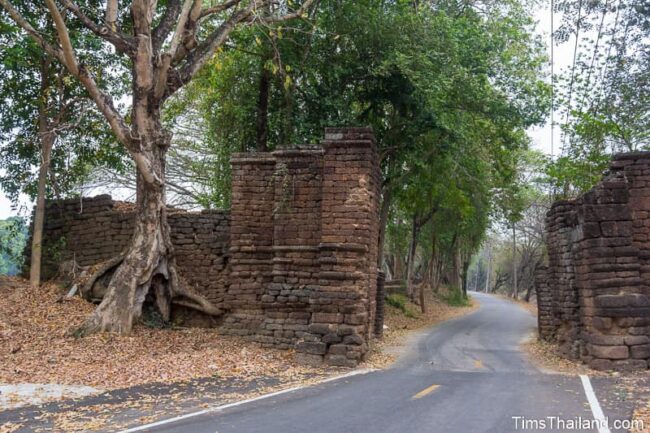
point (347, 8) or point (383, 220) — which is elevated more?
point (347, 8)

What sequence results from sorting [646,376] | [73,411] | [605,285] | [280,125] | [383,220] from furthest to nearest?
1. [383,220]
2. [280,125]
3. [605,285]
4. [646,376]
5. [73,411]

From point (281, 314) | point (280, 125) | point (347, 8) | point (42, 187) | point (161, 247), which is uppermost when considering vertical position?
point (347, 8)

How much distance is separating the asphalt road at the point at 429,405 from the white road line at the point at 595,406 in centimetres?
6

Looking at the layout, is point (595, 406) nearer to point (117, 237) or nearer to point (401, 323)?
point (117, 237)

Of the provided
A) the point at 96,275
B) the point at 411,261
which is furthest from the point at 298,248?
the point at 411,261

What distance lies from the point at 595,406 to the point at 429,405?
221 centimetres

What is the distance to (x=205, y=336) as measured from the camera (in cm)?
1295

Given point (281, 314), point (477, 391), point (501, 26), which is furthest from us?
point (501, 26)

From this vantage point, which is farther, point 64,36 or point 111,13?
point 111,13

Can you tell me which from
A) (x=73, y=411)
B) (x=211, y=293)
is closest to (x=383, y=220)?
(x=211, y=293)

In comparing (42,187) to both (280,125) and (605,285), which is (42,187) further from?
(605,285)

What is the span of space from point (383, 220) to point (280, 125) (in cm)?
631

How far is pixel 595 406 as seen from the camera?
786 cm

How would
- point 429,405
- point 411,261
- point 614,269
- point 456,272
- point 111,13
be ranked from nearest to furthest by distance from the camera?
→ point 429,405 → point 614,269 → point 111,13 → point 411,261 → point 456,272
